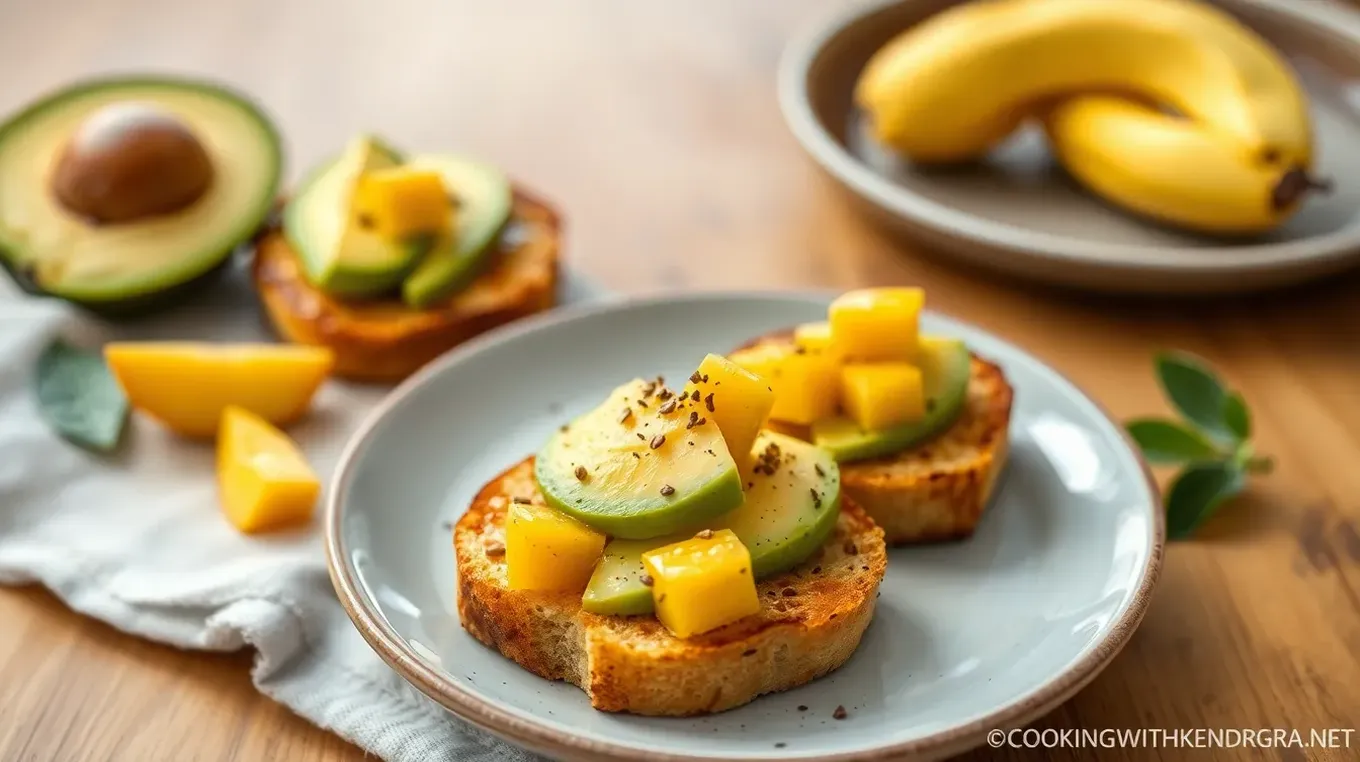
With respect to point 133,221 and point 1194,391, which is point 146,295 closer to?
point 133,221

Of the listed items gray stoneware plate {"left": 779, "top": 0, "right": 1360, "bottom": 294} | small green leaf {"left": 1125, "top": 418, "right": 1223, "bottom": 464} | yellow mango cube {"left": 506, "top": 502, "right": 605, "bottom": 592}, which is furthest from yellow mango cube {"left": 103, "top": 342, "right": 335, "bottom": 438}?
small green leaf {"left": 1125, "top": 418, "right": 1223, "bottom": 464}

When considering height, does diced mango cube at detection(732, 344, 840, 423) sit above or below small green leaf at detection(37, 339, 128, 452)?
above

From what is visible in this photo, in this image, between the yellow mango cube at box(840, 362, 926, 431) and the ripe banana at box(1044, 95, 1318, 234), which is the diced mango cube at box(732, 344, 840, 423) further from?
the ripe banana at box(1044, 95, 1318, 234)

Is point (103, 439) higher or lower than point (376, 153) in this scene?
lower

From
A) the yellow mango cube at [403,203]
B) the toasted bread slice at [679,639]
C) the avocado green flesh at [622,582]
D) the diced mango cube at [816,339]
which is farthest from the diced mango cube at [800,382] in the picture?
the yellow mango cube at [403,203]

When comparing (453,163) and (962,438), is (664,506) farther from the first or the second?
(453,163)

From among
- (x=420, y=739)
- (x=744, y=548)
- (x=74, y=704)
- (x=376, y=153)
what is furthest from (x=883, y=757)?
(x=376, y=153)

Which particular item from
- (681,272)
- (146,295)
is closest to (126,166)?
(146,295)
